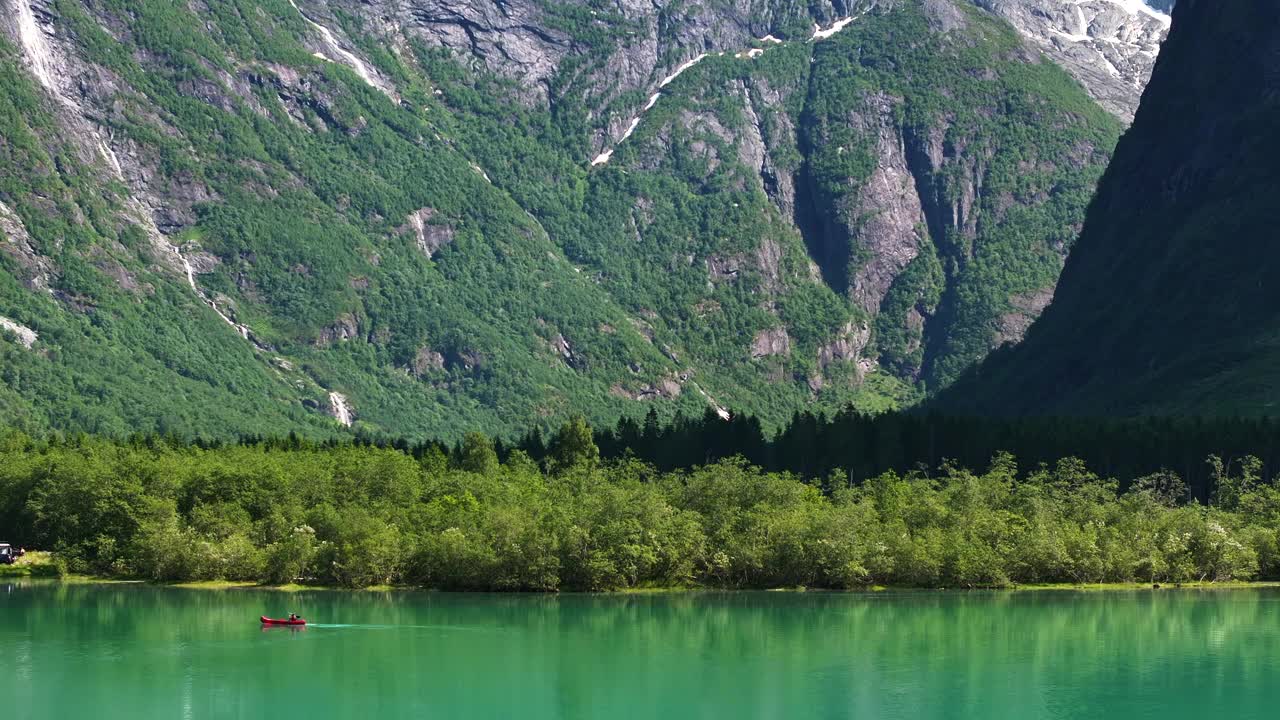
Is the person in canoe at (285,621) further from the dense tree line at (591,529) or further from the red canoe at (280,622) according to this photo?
the dense tree line at (591,529)

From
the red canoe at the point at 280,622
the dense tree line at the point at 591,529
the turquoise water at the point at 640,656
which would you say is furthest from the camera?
the dense tree line at the point at 591,529

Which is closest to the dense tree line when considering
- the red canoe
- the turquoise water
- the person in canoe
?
the turquoise water

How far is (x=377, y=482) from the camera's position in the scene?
182500 mm

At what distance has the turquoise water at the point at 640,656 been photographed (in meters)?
100

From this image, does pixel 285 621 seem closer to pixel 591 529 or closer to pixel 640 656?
pixel 640 656

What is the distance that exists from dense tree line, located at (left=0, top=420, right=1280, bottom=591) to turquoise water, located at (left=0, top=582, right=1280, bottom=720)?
629cm

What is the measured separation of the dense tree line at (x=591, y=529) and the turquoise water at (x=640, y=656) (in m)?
6.29

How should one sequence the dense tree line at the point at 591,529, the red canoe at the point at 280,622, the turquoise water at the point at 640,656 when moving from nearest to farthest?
the turquoise water at the point at 640,656, the red canoe at the point at 280,622, the dense tree line at the point at 591,529

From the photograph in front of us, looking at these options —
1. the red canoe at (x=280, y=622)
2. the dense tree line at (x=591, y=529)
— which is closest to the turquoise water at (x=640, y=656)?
the red canoe at (x=280, y=622)

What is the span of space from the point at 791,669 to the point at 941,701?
44.9 feet

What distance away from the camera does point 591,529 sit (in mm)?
160375

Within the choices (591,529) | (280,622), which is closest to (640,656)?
(280,622)

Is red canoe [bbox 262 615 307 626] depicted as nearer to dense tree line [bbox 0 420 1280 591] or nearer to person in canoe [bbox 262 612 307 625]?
person in canoe [bbox 262 612 307 625]

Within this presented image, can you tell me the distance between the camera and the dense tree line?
528 ft
